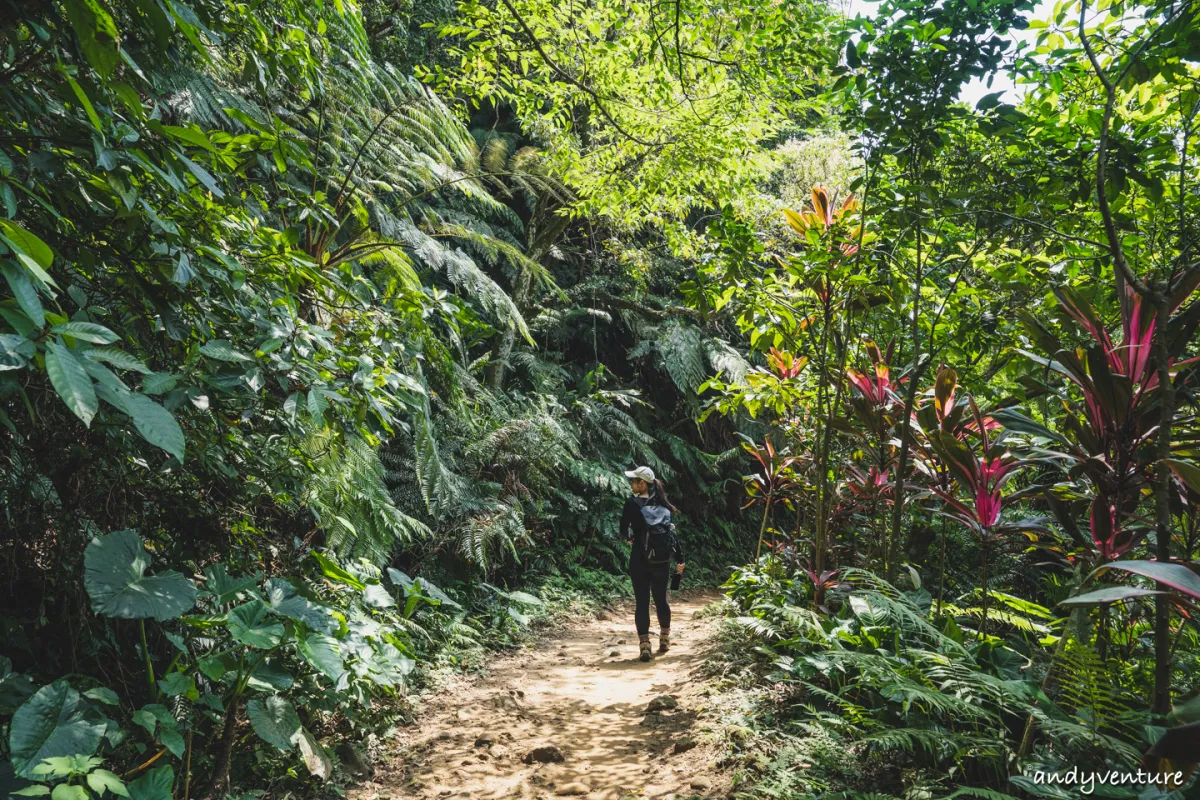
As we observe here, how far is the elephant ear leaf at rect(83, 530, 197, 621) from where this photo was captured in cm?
184

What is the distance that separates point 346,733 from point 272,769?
1.49 feet

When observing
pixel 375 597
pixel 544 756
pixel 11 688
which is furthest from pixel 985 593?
pixel 11 688

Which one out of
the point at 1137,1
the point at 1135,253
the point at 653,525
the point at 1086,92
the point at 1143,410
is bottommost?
the point at 653,525

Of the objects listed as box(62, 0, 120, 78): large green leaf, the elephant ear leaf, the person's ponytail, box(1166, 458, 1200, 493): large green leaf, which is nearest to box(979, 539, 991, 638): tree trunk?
box(1166, 458, 1200, 493): large green leaf

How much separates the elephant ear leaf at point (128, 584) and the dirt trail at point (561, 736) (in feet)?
3.91

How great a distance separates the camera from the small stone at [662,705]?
11.2ft

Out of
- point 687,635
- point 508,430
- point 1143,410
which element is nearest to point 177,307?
point 1143,410

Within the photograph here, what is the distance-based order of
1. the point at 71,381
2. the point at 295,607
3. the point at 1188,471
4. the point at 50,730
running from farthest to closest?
the point at 295,607 → the point at 50,730 → the point at 1188,471 → the point at 71,381

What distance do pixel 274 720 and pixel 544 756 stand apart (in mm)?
1215

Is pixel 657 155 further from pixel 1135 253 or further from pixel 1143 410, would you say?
pixel 1143 410

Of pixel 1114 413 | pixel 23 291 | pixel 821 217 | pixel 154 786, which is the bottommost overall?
pixel 154 786

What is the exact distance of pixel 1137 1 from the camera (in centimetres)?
227

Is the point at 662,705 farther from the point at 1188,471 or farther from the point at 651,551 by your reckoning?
the point at 1188,471

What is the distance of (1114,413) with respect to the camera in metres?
2.21
